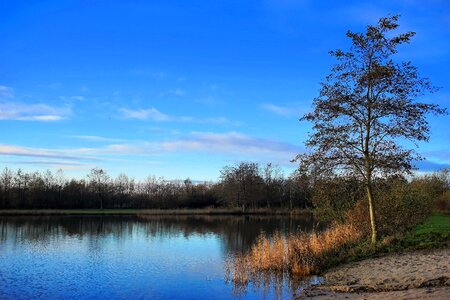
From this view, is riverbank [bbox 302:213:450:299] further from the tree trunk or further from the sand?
the tree trunk

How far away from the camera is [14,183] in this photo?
281ft

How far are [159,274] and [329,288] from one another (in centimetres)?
911

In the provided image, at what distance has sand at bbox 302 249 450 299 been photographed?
10852mm

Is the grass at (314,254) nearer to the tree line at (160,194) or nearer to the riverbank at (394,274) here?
the riverbank at (394,274)

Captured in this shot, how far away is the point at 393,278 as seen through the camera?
42.0 ft

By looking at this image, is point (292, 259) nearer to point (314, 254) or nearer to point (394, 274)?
point (314, 254)

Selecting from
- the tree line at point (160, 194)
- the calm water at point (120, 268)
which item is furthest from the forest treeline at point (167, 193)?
the calm water at point (120, 268)

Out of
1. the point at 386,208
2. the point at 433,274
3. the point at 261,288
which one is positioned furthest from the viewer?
the point at 386,208

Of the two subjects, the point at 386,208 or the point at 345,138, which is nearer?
the point at 345,138

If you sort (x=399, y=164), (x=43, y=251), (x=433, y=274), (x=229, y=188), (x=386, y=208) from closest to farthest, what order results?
(x=433, y=274) < (x=399, y=164) < (x=386, y=208) < (x=43, y=251) < (x=229, y=188)

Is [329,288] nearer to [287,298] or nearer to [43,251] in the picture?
[287,298]

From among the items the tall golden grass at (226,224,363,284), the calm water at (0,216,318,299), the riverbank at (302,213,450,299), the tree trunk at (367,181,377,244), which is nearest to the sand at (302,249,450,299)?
the riverbank at (302,213,450,299)

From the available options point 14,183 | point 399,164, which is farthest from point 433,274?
→ point 14,183

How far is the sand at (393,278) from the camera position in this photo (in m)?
10.9
